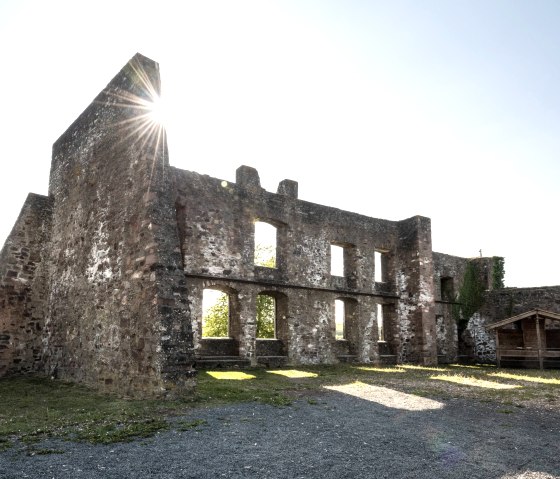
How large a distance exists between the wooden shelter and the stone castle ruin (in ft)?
4.24

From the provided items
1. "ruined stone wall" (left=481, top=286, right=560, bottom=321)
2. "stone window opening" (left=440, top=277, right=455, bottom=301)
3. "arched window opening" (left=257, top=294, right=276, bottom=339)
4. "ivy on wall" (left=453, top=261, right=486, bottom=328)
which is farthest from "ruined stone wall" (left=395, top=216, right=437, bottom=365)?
"arched window opening" (left=257, top=294, right=276, bottom=339)

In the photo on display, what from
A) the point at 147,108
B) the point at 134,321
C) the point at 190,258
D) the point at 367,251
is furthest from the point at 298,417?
the point at 367,251

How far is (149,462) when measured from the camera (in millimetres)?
4121

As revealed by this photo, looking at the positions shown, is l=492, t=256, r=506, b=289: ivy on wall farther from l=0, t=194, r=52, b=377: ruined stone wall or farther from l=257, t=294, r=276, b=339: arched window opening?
l=0, t=194, r=52, b=377: ruined stone wall

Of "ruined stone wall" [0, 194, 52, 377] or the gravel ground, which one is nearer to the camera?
the gravel ground

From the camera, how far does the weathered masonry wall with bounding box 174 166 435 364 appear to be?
14.2 m

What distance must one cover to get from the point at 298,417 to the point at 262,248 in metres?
24.6

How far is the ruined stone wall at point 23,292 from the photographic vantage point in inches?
450

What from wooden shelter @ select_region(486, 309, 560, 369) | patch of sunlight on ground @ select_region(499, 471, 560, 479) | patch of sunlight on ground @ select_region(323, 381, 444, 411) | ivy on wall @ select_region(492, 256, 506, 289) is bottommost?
patch of sunlight on ground @ select_region(499, 471, 560, 479)

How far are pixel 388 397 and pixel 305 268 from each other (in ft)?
27.6

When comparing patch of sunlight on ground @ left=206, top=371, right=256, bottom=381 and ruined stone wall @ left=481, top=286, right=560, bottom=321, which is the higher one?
ruined stone wall @ left=481, top=286, right=560, bottom=321

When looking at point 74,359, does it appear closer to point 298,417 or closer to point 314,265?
point 298,417

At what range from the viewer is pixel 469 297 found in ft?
73.2

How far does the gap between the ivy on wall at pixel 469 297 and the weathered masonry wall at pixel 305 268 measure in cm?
407
